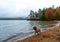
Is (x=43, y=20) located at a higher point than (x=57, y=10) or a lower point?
lower

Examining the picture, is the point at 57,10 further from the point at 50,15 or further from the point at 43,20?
the point at 43,20

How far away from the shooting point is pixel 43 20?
83.9ft

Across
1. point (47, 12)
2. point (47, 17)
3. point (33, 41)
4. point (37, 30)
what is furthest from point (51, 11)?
point (33, 41)

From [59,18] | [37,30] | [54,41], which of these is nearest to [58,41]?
[54,41]

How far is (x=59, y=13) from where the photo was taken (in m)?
25.6

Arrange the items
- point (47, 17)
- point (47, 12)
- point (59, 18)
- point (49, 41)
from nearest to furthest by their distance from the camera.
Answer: point (49, 41) < point (59, 18) < point (47, 17) < point (47, 12)

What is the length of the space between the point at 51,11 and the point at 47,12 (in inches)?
44.5

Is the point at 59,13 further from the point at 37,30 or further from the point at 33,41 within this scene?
the point at 33,41

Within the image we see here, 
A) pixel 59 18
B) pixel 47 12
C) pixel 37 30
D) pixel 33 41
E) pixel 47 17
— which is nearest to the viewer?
pixel 33 41

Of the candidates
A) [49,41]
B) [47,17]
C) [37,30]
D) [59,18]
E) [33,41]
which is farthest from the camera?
[47,17]

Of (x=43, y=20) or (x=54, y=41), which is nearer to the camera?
(x=54, y=41)

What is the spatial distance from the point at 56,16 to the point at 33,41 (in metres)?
20.2

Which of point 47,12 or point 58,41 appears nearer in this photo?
point 58,41

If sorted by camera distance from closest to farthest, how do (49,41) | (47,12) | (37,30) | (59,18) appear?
(49,41)
(37,30)
(59,18)
(47,12)
